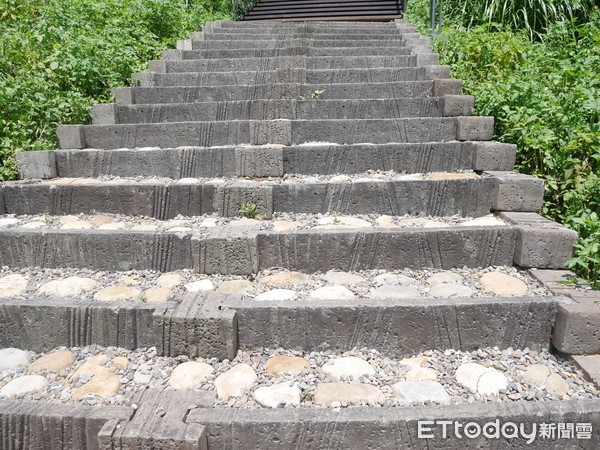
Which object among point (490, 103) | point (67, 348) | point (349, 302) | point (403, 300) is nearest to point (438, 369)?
point (403, 300)

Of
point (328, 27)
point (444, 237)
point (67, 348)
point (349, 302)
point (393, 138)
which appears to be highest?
point (328, 27)

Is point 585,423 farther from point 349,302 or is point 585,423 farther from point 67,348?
point 67,348

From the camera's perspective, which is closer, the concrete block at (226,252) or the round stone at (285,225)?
the concrete block at (226,252)

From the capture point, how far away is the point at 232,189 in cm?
306

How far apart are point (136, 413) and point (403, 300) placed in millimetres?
1244

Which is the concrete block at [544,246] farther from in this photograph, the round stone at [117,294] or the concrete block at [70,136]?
the concrete block at [70,136]

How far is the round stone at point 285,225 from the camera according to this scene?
2.90m

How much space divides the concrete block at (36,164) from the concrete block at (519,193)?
11.5 ft

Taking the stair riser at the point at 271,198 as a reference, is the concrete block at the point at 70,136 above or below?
above

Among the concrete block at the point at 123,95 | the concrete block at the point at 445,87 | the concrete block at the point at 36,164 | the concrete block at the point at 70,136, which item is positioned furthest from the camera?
the concrete block at the point at 123,95

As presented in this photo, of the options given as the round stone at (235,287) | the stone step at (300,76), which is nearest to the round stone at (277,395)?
the round stone at (235,287)

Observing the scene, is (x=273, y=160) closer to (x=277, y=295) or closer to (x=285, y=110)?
(x=285, y=110)

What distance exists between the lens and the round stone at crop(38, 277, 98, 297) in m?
2.42

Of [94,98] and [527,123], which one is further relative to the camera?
[94,98]
